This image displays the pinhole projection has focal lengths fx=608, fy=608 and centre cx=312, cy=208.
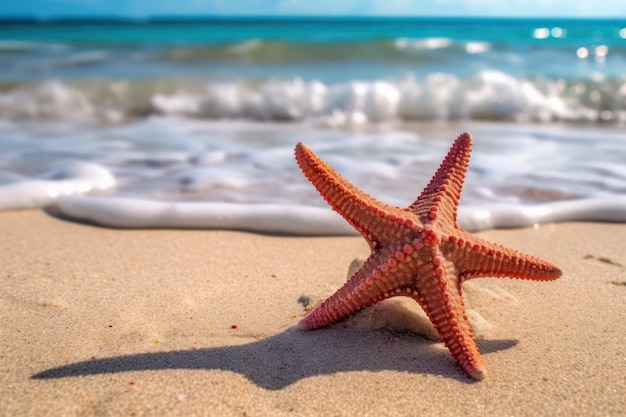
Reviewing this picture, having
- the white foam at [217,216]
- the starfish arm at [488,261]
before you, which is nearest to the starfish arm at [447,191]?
the starfish arm at [488,261]

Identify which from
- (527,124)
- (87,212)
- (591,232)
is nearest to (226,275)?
(87,212)

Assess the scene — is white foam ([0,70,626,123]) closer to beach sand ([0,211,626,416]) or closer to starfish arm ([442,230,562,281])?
beach sand ([0,211,626,416])

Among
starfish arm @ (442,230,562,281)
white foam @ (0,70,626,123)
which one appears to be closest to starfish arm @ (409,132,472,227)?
starfish arm @ (442,230,562,281)

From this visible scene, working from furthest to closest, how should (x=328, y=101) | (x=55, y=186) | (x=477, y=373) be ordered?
(x=328, y=101), (x=55, y=186), (x=477, y=373)

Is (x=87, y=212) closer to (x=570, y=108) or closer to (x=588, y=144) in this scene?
(x=588, y=144)

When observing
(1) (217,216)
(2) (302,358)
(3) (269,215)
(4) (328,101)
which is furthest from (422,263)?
(4) (328,101)

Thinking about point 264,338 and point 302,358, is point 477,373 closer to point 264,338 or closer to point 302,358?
point 302,358
